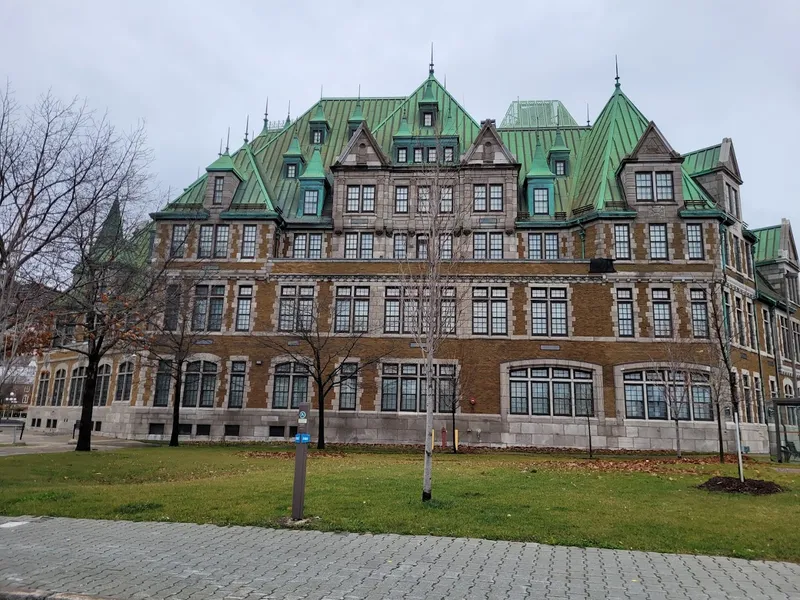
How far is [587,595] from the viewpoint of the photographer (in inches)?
242

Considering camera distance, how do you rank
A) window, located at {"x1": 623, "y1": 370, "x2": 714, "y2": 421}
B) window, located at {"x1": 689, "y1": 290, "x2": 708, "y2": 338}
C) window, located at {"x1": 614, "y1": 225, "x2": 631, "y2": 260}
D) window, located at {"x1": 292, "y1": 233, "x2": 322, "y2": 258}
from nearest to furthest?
window, located at {"x1": 623, "y1": 370, "x2": 714, "y2": 421} < window, located at {"x1": 689, "y1": 290, "x2": 708, "y2": 338} < window, located at {"x1": 614, "y1": 225, "x2": 631, "y2": 260} < window, located at {"x1": 292, "y1": 233, "x2": 322, "y2": 258}

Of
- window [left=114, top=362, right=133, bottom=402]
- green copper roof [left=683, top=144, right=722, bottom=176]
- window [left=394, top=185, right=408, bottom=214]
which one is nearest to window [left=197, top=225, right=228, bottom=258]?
window [left=114, top=362, right=133, bottom=402]

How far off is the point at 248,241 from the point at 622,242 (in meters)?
22.6

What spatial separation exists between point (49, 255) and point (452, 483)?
1219 centimetres

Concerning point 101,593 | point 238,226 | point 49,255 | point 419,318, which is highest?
point 238,226

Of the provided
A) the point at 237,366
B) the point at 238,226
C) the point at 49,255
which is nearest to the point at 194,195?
the point at 238,226

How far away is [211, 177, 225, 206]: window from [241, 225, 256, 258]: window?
2.82 metres

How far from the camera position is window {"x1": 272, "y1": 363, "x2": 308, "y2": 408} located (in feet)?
112

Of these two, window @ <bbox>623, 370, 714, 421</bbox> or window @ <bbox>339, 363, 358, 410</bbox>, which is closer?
window @ <bbox>623, 370, 714, 421</bbox>

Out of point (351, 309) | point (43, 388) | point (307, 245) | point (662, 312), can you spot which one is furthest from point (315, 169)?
point (43, 388)

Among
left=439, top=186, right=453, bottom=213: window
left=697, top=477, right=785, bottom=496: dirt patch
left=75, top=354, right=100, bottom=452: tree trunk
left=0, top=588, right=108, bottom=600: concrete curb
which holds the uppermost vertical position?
left=439, top=186, right=453, bottom=213: window

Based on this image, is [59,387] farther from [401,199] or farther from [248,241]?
[401,199]

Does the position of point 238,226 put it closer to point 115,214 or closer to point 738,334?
point 115,214

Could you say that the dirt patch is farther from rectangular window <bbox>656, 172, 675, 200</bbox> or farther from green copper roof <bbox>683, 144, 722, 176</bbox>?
green copper roof <bbox>683, 144, 722, 176</bbox>
